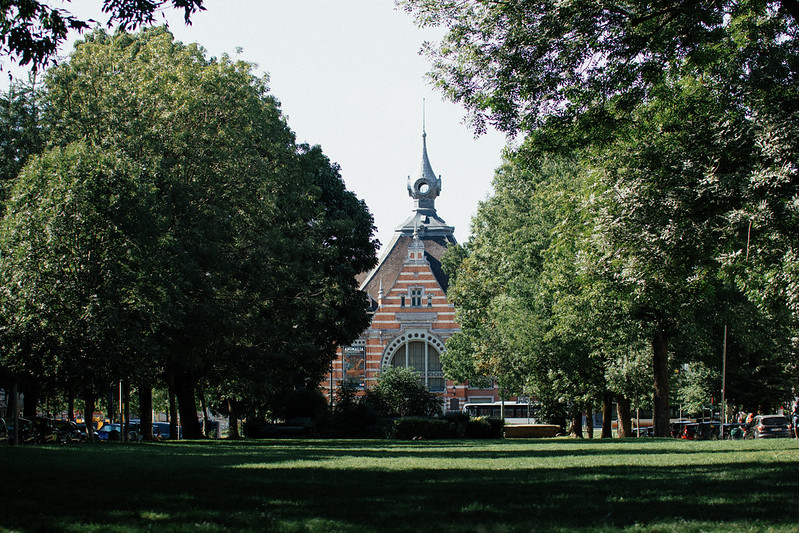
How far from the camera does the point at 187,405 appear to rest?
35.3m

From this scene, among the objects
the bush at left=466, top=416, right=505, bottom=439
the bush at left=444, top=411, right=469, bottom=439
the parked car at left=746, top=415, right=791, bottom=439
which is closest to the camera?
the parked car at left=746, top=415, right=791, bottom=439

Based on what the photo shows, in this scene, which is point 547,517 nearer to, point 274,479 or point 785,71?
point 274,479

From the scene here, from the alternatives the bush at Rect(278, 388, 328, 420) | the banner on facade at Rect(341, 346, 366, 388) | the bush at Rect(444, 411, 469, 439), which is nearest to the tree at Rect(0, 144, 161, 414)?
the bush at Rect(444, 411, 469, 439)

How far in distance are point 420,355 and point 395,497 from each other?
80.0 meters

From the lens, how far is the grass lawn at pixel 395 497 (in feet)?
24.6

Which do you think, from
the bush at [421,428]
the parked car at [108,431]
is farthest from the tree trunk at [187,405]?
the parked car at [108,431]

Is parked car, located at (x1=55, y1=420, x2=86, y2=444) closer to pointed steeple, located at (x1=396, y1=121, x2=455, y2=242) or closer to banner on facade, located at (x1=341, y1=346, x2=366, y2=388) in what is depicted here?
banner on facade, located at (x1=341, y1=346, x2=366, y2=388)

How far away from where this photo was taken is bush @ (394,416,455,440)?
41.4m

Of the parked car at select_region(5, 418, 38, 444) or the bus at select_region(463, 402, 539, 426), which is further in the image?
the bus at select_region(463, 402, 539, 426)

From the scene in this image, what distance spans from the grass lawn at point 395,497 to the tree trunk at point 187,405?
19.5 meters

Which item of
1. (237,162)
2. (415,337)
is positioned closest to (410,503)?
(237,162)

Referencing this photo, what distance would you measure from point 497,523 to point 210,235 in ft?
75.1

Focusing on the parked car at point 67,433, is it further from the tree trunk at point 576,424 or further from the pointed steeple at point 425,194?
the pointed steeple at point 425,194

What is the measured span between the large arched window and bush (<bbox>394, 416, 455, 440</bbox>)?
46.2 meters
